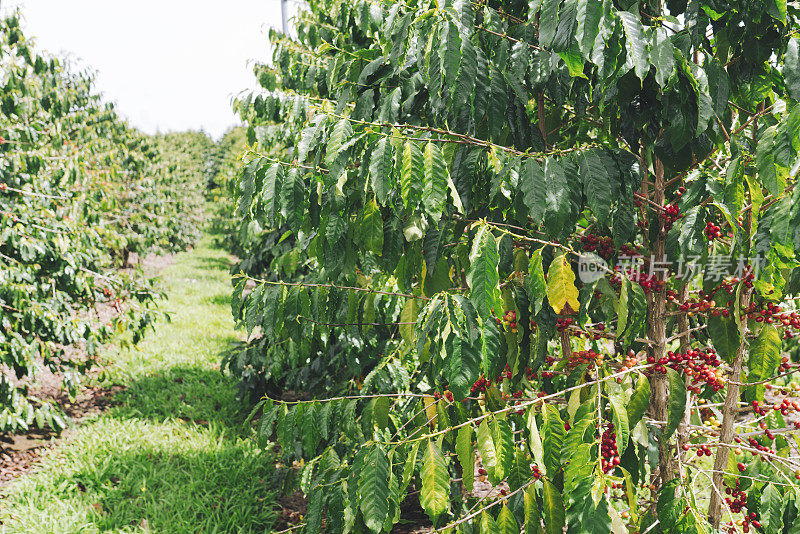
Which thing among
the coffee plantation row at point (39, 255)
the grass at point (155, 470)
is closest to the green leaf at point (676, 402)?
the grass at point (155, 470)

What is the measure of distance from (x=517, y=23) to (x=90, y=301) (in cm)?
513

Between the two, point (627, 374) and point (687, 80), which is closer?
point (687, 80)

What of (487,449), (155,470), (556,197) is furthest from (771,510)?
(155,470)

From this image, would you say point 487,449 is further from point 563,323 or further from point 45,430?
point 45,430

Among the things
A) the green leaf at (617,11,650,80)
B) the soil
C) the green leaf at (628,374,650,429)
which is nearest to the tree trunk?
the green leaf at (628,374,650,429)

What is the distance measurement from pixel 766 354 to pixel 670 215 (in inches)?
19.4

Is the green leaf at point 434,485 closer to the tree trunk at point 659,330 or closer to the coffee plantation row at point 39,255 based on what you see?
the tree trunk at point 659,330

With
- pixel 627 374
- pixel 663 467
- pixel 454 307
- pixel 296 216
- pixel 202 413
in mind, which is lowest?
pixel 202 413

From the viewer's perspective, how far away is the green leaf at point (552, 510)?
4.82ft

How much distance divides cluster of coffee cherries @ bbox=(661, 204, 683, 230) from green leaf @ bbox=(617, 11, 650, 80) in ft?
2.20

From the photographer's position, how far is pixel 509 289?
1.72 m

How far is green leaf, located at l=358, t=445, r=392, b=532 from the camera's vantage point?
4.92 feet

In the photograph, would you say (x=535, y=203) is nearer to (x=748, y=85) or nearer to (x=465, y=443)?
(x=465, y=443)

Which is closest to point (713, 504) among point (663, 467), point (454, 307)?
point (663, 467)
